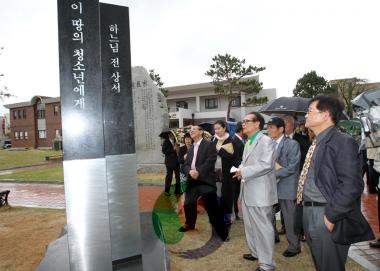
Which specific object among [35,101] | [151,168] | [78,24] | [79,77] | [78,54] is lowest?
→ [151,168]

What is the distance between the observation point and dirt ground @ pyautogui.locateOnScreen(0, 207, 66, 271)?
4.44 metres

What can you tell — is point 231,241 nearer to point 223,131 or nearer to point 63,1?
point 223,131

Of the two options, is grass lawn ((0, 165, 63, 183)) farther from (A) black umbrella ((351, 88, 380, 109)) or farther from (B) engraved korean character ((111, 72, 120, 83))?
(A) black umbrella ((351, 88, 380, 109))

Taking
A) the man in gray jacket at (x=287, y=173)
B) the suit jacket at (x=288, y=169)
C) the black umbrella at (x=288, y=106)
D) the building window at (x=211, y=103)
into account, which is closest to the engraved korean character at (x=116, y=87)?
the man in gray jacket at (x=287, y=173)

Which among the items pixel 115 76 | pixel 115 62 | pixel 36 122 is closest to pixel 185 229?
pixel 115 76

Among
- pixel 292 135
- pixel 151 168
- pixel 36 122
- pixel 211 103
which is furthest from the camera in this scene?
pixel 36 122

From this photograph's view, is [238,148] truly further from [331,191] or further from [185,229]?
[331,191]

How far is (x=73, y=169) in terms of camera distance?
3223mm

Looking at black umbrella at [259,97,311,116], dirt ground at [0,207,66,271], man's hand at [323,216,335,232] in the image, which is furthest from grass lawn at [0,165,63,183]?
man's hand at [323,216,335,232]

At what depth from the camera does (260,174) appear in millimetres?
3631

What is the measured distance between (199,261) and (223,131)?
207 cm

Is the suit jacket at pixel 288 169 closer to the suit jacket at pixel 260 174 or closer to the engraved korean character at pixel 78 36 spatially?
the suit jacket at pixel 260 174

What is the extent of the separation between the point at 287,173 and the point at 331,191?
1687 mm

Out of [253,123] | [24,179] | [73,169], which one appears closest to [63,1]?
[73,169]
